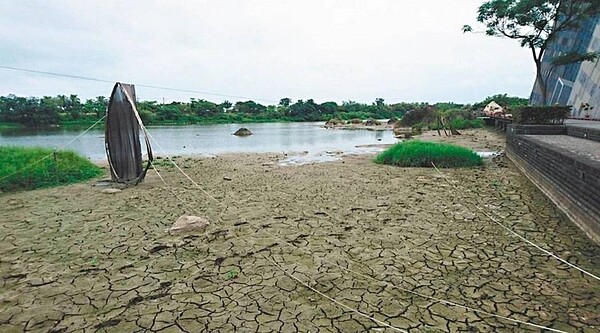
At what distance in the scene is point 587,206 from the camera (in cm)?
472

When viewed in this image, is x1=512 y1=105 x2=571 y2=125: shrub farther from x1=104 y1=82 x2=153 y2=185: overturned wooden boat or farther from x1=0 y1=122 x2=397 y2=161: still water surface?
x1=104 y1=82 x2=153 y2=185: overturned wooden boat

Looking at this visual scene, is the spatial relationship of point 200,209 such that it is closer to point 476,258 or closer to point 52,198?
point 52,198

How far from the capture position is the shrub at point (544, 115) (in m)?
11.9

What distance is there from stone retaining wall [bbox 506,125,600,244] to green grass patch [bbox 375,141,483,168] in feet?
7.30

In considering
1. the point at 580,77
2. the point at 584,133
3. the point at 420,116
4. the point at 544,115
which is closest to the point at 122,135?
the point at 584,133

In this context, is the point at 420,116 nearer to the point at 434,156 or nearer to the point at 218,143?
the point at 218,143

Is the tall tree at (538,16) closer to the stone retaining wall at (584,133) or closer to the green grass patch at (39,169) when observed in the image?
the stone retaining wall at (584,133)

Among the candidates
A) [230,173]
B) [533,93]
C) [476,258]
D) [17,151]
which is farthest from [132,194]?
[533,93]

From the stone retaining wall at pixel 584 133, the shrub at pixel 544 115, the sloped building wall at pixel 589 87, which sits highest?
the sloped building wall at pixel 589 87

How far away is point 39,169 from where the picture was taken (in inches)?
372

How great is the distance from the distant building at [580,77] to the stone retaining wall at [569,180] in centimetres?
1376

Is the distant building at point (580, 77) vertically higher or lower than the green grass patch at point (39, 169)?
higher

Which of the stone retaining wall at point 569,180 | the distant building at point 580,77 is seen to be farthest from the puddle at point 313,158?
the distant building at point 580,77

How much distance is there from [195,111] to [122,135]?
51869 millimetres
